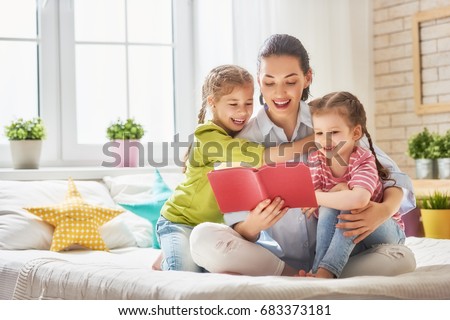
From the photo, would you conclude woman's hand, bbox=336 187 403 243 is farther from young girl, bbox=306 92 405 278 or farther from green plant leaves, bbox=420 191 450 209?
green plant leaves, bbox=420 191 450 209

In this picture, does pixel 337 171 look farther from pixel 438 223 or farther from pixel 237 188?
pixel 438 223

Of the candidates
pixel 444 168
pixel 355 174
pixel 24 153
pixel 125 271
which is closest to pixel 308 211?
pixel 355 174

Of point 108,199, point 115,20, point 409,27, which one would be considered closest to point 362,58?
point 409,27

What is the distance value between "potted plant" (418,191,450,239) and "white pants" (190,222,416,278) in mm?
1579

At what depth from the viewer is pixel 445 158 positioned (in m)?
3.49

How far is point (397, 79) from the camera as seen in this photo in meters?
3.96

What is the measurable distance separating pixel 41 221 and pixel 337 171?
1.35 metres

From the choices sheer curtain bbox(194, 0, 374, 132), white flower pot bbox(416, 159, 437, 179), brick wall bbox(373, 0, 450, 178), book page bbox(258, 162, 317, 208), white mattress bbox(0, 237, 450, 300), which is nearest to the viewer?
white mattress bbox(0, 237, 450, 300)

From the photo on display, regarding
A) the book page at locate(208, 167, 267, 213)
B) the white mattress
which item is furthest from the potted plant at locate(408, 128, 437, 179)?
the book page at locate(208, 167, 267, 213)

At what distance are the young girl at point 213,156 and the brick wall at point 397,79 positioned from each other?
2.08 metres

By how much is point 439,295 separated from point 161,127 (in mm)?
2441

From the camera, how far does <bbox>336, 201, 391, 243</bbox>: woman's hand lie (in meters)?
1.64

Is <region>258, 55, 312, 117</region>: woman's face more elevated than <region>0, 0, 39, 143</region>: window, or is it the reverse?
<region>0, 0, 39, 143</region>: window
